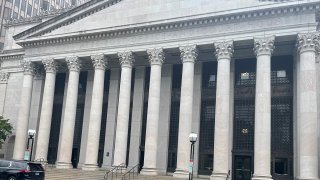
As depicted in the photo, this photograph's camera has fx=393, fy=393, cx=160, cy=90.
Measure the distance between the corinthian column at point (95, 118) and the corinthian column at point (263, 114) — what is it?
51.6 ft

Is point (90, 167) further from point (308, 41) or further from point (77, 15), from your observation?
point (308, 41)

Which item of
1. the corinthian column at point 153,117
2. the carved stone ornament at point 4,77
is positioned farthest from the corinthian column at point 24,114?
the corinthian column at point 153,117

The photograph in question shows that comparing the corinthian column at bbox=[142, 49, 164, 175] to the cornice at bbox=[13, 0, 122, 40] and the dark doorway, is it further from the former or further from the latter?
the cornice at bbox=[13, 0, 122, 40]

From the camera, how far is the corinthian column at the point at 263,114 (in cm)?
3155

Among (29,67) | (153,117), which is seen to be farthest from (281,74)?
(29,67)

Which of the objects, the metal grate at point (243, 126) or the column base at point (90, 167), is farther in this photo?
the column base at point (90, 167)

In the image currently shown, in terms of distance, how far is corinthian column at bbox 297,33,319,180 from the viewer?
30.3 meters

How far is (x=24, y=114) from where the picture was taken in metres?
43.8

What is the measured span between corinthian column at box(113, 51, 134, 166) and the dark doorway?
10.6 meters

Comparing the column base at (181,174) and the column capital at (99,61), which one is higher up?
the column capital at (99,61)

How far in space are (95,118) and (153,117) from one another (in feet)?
21.3

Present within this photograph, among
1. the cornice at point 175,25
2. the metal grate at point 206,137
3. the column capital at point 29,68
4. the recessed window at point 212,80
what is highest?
the cornice at point 175,25

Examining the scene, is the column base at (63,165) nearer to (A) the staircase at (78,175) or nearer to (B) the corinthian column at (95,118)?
(A) the staircase at (78,175)

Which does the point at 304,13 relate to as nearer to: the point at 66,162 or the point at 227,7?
the point at 227,7
